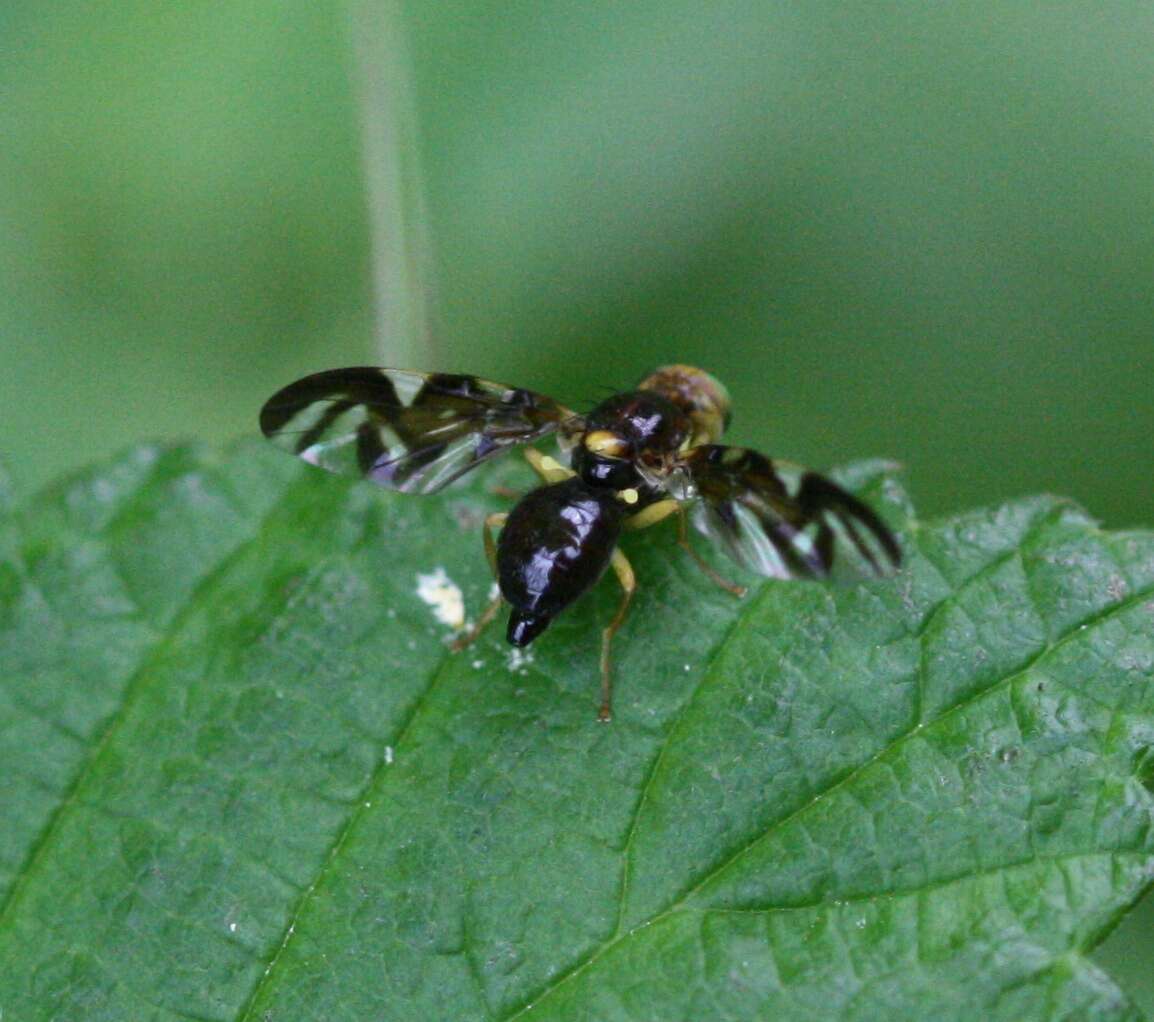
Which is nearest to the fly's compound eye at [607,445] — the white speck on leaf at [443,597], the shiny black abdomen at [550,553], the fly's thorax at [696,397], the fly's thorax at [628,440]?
the fly's thorax at [628,440]

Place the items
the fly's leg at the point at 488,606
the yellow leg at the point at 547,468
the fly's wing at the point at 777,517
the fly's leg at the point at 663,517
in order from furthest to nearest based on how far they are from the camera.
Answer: the yellow leg at the point at 547,468
the fly's leg at the point at 663,517
the fly's leg at the point at 488,606
the fly's wing at the point at 777,517

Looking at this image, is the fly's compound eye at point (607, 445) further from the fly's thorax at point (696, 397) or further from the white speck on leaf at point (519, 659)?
the white speck on leaf at point (519, 659)

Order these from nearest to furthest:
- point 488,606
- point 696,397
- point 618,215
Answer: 1. point 488,606
2. point 696,397
3. point 618,215

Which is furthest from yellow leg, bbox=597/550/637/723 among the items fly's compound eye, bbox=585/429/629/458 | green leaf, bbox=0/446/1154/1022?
fly's compound eye, bbox=585/429/629/458

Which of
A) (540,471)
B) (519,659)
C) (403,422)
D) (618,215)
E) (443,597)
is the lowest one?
(519,659)

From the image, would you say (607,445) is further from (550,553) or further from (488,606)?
(488,606)

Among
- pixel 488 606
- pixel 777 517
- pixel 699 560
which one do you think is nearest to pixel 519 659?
pixel 488 606
